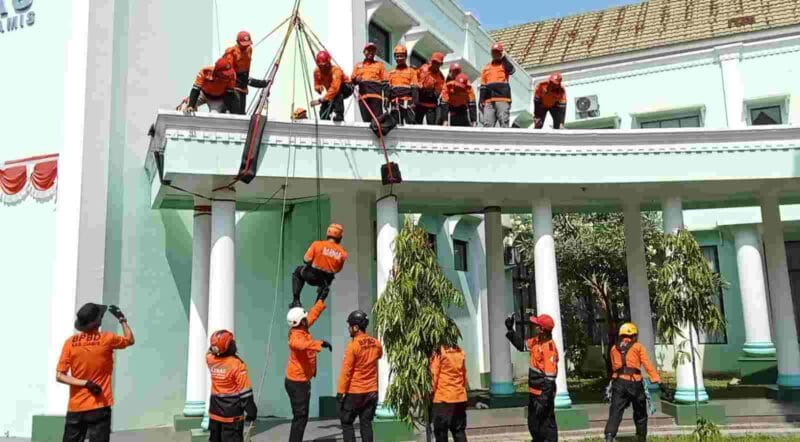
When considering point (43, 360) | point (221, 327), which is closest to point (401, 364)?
point (221, 327)

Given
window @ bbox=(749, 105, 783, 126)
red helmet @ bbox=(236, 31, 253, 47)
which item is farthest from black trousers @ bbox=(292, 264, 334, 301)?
window @ bbox=(749, 105, 783, 126)

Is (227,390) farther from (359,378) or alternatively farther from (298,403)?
(359,378)

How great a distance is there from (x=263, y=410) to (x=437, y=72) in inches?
279

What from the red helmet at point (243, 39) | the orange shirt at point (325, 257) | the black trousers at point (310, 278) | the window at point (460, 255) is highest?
the red helmet at point (243, 39)

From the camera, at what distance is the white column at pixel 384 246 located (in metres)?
10.4

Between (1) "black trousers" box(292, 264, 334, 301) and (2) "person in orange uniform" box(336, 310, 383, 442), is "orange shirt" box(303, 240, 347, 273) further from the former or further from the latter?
(2) "person in orange uniform" box(336, 310, 383, 442)

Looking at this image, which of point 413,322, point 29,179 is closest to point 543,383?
point 413,322

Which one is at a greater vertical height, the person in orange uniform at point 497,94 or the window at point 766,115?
the window at point 766,115

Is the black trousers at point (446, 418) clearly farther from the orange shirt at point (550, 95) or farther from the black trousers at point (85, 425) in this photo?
the orange shirt at point (550, 95)

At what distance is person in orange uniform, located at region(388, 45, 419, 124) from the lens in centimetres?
1155

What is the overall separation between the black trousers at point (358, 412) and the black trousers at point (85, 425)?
107 inches

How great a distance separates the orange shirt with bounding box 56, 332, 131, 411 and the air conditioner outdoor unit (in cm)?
1835

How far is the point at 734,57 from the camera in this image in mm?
20156

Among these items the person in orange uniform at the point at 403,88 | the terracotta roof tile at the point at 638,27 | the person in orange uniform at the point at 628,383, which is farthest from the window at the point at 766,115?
the person in orange uniform at the point at 628,383
